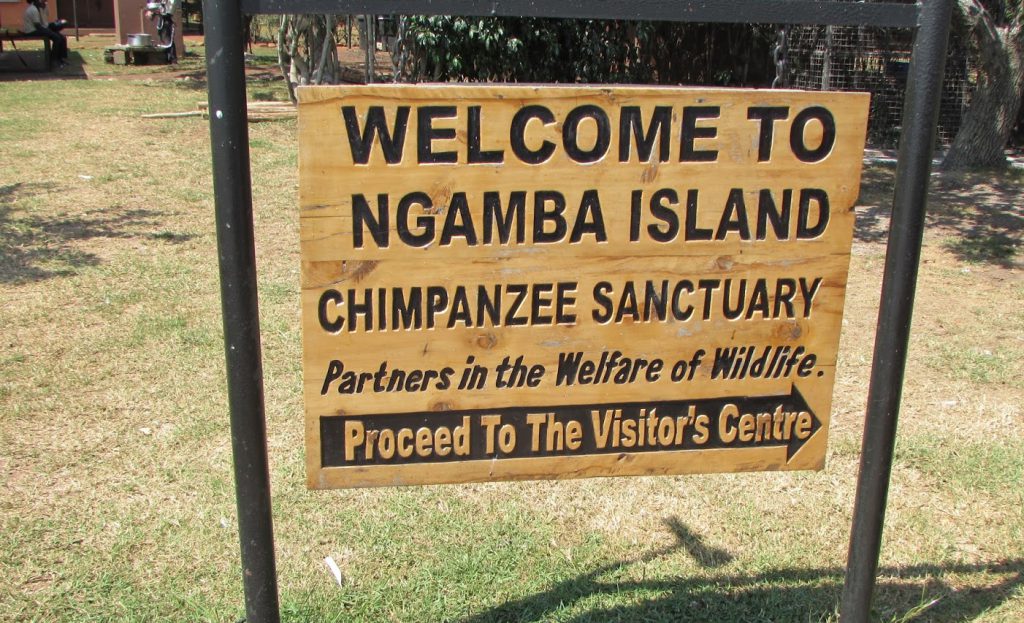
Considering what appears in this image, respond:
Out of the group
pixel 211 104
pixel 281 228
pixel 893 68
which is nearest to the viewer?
pixel 211 104

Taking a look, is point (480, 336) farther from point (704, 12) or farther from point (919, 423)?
point (919, 423)

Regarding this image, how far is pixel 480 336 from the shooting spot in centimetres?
238

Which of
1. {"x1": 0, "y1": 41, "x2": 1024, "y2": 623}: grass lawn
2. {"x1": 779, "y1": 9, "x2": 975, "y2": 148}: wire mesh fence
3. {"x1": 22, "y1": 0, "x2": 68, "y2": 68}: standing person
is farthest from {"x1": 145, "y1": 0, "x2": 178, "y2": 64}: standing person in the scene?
{"x1": 0, "y1": 41, "x2": 1024, "y2": 623}: grass lawn

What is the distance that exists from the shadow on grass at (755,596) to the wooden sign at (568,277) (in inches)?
32.4

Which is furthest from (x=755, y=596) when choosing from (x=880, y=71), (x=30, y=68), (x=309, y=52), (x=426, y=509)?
(x=30, y=68)

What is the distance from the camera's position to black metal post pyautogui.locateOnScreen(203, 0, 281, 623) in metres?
2.02

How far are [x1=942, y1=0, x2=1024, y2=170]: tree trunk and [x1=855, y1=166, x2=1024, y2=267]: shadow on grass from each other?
321mm

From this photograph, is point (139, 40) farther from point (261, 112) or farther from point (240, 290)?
point (240, 290)

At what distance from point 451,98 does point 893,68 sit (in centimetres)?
1166

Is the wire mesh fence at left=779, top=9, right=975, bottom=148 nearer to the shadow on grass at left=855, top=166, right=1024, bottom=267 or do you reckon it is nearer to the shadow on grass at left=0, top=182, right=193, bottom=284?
the shadow on grass at left=855, top=166, right=1024, bottom=267

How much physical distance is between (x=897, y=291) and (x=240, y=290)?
1.57 meters

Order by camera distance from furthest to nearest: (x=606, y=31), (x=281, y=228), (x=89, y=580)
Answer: (x=606, y=31) < (x=281, y=228) < (x=89, y=580)

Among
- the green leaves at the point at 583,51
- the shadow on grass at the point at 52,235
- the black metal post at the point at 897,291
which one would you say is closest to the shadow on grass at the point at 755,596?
the black metal post at the point at 897,291

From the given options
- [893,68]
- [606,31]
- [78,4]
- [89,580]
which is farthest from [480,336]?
[78,4]
